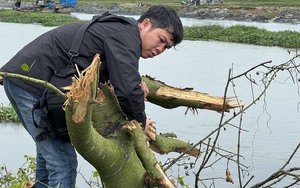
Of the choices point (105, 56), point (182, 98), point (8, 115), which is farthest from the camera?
point (8, 115)

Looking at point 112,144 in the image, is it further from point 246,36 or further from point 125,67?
point 246,36

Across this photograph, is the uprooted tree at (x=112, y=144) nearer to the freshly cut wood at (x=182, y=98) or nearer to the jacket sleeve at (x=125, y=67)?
the jacket sleeve at (x=125, y=67)

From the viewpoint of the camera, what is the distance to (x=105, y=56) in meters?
3.34

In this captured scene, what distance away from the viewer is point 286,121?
1058 centimetres

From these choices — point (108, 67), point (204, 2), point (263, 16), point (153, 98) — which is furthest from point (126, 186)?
point (204, 2)

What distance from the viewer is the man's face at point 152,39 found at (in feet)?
11.4

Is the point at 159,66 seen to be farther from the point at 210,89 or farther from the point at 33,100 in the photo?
the point at 33,100

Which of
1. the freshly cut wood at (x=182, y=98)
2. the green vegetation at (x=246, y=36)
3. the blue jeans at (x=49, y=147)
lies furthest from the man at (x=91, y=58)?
the green vegetation at (x=246, y=36)

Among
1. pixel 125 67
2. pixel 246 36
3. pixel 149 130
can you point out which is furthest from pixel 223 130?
pixel 246 36

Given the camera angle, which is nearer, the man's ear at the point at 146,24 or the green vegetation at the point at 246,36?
the man's ear at the point at 146,24

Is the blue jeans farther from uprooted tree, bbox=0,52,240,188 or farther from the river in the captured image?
the river

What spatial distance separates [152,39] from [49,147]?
72 centimetres

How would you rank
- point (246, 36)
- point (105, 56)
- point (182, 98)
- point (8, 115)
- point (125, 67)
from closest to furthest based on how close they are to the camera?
point (125, 67) → point (105, 56) → point (182, 98) → point (8, 115) → point (246, 36)

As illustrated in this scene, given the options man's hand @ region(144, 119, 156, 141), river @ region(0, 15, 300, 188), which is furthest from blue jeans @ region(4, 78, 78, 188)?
river @ region(0, 15, 300, 188)
